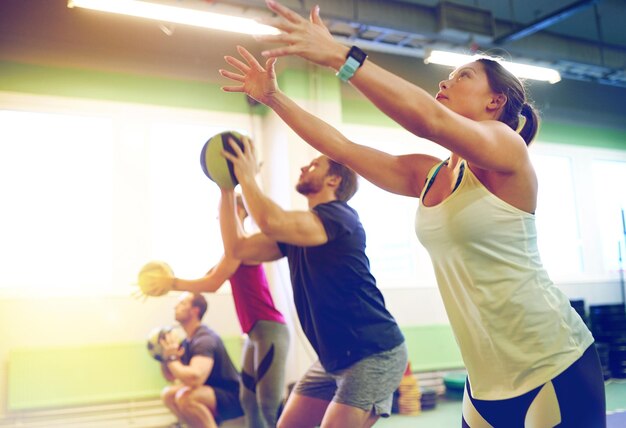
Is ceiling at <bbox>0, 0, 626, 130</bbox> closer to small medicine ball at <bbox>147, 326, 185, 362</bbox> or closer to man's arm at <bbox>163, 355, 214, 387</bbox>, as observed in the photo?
small medicine ball at <bbox>147, 326, 185, 362</bbox>

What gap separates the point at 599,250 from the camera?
7.98m

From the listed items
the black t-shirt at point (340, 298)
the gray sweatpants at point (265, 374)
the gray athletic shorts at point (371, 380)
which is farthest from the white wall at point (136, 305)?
the gray athletic shorts at point (371, 380)

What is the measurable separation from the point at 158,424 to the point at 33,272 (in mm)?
1681

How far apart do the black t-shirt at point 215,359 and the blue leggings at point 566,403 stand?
10.2 feet

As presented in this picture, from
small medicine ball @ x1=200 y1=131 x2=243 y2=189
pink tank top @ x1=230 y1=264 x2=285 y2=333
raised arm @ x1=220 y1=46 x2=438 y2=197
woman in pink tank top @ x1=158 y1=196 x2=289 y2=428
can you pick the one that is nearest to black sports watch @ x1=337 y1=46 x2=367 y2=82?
raised arm @ x1=220 y1=46 x2=438 y2=197

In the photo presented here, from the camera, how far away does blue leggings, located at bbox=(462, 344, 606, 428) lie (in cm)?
123

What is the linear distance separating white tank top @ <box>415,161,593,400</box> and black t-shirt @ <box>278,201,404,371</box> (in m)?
0.88

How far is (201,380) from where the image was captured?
404 cm

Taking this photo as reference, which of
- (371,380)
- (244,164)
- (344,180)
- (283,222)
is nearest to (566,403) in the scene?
(371,380)

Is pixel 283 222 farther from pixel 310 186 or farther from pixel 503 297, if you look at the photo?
pixel 503 297

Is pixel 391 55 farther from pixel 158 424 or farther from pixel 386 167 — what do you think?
pixel 386 167

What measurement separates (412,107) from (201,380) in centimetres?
338

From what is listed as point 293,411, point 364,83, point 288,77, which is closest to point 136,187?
point 288,77

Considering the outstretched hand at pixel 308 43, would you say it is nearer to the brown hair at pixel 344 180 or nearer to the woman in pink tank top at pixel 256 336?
the brown hair at pixel 344 180
